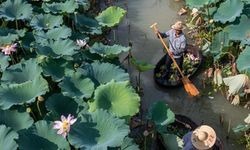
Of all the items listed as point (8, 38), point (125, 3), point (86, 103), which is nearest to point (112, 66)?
point (86, 103)

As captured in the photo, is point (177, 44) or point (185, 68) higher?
point (177, 44)

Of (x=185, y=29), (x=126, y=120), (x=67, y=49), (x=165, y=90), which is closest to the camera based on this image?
(x=126, y=120)

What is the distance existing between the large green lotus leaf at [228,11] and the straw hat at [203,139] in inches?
98.6

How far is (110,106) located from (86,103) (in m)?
0.30

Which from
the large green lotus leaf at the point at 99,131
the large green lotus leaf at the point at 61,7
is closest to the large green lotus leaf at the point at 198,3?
the large green lotus leaf at the point at 61,7

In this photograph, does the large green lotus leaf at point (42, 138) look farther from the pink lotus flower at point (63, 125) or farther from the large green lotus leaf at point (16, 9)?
the large green lotus leaf at point (16, 9)

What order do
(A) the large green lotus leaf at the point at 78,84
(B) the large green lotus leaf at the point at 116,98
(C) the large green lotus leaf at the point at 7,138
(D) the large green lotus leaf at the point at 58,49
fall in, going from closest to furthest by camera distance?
(C) the large green lotus leaf at the point at 7,138
(B) the large green lotus leaf at the point at 116,98
(A) the large green lotus leaf at the point at 78,84
(D) the large green lotus leaf at the point at 58,49

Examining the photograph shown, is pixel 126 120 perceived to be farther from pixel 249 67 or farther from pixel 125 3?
pixel 125 3

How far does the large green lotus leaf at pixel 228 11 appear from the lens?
277 inches

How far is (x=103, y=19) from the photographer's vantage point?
7113 mm

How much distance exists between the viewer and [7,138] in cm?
445

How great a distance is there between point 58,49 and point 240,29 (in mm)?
2987

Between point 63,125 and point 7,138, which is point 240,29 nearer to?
point 63,125

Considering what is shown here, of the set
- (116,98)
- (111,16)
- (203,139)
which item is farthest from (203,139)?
(111,16)
